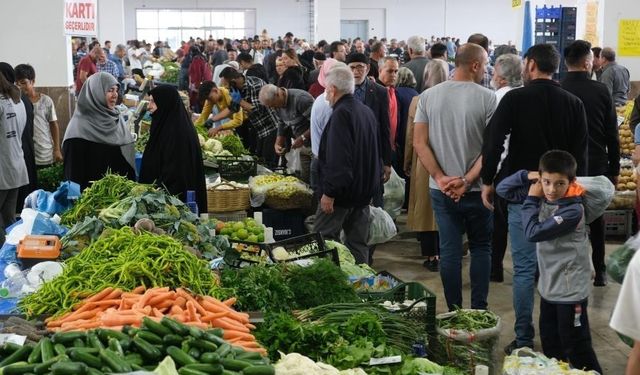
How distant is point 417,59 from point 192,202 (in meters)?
4.92

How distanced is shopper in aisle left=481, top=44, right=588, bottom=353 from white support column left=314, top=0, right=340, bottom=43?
2093 centimetres

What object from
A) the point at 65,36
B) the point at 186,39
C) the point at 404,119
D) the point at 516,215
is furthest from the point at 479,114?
the point at 186,39

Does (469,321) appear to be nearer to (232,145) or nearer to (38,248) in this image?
(38,248)

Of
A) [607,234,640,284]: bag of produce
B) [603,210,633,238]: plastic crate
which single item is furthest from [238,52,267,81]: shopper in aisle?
[607,234,640,284]: bag of produce

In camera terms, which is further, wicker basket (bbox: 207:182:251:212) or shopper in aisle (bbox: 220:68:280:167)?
shopper in aisle (bbox: 220:68:280:167)

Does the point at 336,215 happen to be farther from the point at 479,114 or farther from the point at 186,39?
the point at 186,39

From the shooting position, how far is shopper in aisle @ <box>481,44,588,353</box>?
18.2 ft

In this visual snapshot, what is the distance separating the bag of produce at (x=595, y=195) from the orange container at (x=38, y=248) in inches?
119

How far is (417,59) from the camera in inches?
418

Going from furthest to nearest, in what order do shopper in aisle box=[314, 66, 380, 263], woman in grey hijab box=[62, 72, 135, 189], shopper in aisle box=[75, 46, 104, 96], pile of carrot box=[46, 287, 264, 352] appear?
shopper in aisle box=[75, 46, 104, 96]
woman in grey hijab box=[62, 72, 135, 189]
shopper in aisle box=[314, 66, 380, 263]
pile of carrot box=[46, 287, 264, 352]

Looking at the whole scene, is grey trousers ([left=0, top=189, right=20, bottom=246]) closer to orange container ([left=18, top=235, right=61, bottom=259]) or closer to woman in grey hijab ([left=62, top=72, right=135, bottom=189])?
woman in grey hijab ([left=62, top=72, right=135, bottom=189])

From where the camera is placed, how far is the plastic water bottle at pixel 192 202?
641 centimetres

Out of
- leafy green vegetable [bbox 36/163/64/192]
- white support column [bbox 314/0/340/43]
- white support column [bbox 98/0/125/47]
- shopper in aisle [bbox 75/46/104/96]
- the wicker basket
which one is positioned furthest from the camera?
white support column [bbox 98/0/125/47]

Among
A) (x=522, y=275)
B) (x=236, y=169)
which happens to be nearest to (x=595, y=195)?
(x=522, y=275)
